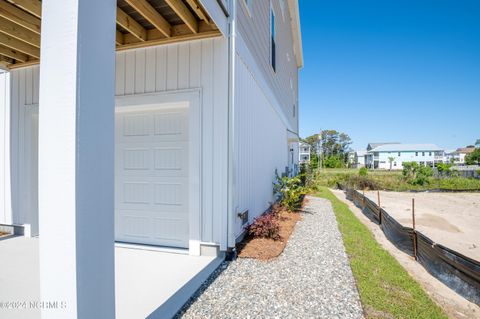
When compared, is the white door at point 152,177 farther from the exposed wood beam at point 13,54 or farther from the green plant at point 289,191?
the green plant at point 289,191

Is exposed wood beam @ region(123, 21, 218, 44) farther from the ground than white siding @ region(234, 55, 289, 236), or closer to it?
farther from the ground

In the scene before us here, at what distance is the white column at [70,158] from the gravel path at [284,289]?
1.46m

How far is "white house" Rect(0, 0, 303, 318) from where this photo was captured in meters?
1.34

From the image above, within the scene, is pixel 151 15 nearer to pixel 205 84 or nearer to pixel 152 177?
pixel 205 84

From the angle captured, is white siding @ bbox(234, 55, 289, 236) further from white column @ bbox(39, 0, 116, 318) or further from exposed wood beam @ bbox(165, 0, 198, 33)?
white column @ bbox(39, 0, 116, 318)

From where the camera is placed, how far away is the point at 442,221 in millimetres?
9359

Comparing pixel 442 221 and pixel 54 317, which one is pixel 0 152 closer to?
pixel 54 317

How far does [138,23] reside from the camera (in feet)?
12.8

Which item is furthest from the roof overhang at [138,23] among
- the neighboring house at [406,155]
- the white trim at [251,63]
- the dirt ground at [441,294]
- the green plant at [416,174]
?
the neighboring house at [406,155]

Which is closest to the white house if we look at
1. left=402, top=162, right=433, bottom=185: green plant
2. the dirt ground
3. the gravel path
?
the gravel path

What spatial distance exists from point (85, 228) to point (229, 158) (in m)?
2.60

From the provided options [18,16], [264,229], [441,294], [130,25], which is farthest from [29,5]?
[441,294]

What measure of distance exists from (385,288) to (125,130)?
4802 millimetres

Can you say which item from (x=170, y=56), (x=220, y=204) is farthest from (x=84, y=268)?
(x=170, y=56)
